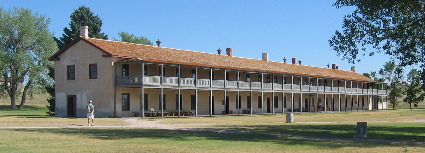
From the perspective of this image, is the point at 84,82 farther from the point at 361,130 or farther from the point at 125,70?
the point at 361,130

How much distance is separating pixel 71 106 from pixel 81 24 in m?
22.3

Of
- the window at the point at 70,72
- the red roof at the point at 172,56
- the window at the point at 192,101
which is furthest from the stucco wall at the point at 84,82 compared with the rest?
the window at the point at 192,101

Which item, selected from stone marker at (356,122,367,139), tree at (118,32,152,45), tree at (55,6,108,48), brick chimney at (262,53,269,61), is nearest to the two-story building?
brick chimney at (262,53,269,61)

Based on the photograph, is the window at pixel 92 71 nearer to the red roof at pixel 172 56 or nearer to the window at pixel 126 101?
the red roof at pixel 172 56

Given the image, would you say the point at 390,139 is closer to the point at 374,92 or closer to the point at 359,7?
the point at 359,7

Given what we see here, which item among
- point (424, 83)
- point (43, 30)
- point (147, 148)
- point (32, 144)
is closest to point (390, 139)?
point (424, 83)

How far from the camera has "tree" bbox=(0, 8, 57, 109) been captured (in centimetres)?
6712

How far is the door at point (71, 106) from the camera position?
4273 cm

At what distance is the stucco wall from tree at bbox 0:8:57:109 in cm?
2609

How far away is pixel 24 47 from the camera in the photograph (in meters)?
69.0

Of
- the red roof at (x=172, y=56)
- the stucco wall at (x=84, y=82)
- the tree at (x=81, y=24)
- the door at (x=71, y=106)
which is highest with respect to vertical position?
the tree at (x=81, y=24)

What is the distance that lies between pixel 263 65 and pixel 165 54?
53.3ft

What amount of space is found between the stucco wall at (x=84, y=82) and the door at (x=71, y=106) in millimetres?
262

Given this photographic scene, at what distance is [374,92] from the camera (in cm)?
7844
